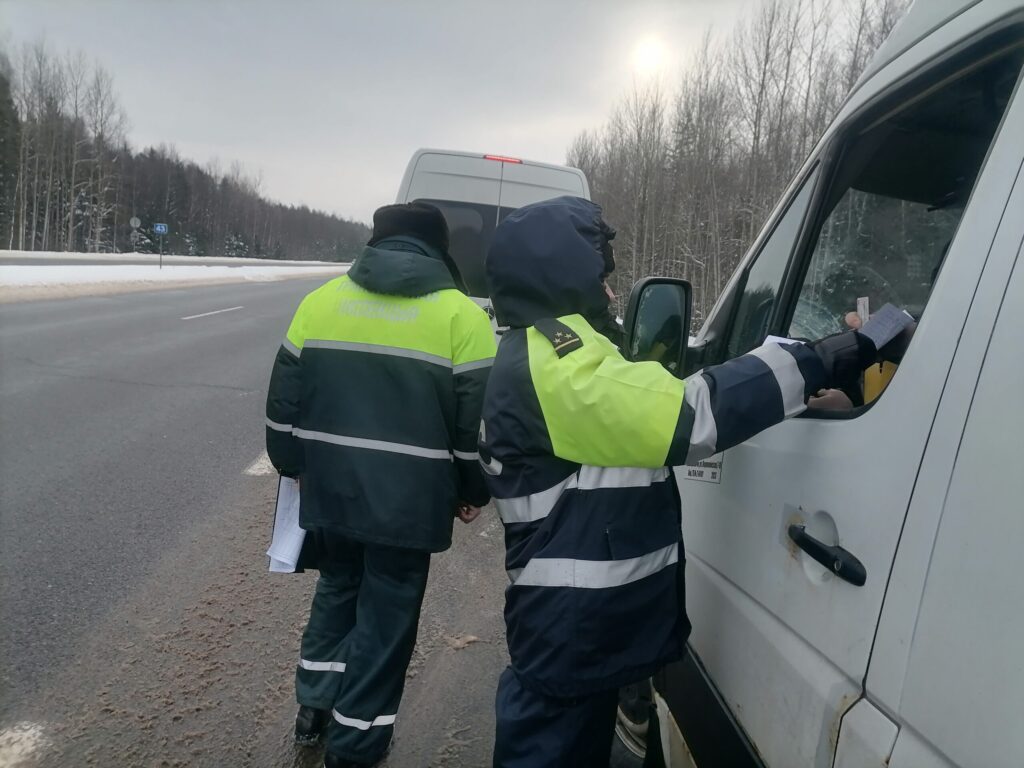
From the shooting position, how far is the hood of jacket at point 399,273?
95.3 inches

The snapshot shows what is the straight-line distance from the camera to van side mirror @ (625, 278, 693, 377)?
1.78 metres

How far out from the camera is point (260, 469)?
5.77 m

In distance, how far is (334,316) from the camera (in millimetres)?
2484

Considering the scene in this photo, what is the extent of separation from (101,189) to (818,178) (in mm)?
71426

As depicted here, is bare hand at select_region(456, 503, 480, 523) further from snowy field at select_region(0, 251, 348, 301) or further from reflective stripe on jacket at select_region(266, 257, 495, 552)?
snowy field at select_region(0, 251, 348, 301)

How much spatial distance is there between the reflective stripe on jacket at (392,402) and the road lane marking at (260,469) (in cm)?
341

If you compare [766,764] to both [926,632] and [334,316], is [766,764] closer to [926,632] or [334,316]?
[926,632]

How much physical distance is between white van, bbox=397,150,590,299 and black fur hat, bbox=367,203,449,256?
2775mm

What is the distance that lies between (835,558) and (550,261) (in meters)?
0.91

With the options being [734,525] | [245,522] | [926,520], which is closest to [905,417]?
[926,520]

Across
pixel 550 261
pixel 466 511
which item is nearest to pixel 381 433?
pixel 466 511

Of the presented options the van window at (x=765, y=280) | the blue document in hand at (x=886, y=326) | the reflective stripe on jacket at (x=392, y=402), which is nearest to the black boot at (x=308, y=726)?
the reflective stripe on jacket at (x=392, y=402)

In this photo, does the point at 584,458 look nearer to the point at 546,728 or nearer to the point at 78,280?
the point at 546,728

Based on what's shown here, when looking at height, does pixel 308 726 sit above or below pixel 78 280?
below
